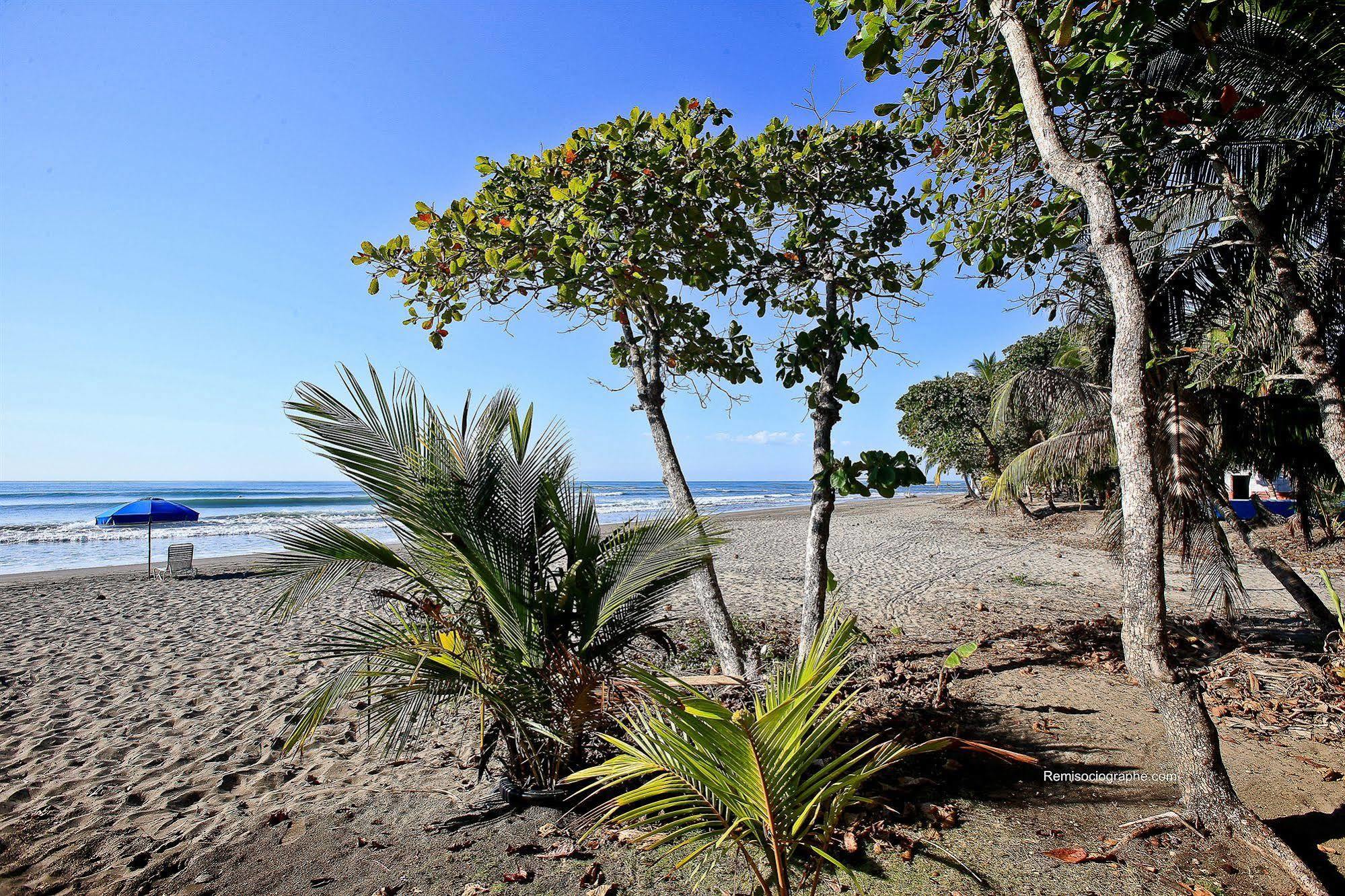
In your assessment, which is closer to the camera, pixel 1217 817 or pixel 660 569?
pixel 1217 817

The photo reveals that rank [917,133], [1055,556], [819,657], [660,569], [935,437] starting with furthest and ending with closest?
1. [935,437]
2. [1055,556]
3. [917,133]
4. [660,569]
5. [819,657]

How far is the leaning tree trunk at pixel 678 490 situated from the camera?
180 inches

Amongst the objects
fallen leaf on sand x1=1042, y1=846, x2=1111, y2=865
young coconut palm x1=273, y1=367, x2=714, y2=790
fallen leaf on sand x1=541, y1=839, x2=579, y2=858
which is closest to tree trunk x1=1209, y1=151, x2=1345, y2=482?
fallen leaf on sand x1=1042, y1=846, x2=1111, y2=865

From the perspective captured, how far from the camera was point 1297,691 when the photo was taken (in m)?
4.50

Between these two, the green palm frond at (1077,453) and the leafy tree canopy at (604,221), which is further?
the green palm frond at (1077,453)

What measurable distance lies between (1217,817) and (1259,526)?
1527 centimetres

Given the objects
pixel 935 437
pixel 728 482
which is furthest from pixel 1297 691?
pixel 728 482

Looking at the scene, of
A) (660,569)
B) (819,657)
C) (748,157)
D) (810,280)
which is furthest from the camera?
(810,280)

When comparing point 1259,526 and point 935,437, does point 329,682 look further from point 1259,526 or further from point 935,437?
point 935,437

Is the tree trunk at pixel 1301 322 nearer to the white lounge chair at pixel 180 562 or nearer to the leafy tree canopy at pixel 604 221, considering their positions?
the leafy tree canopy at pixel 604 221

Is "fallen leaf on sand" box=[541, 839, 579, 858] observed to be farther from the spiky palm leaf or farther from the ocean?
the spiky palm leaf

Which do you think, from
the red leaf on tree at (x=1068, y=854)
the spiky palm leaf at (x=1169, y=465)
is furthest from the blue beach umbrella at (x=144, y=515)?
the red leaf on tree at (x=1068, y=854)

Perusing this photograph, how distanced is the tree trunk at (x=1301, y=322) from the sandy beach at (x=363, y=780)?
183 cm

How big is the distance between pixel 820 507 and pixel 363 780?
3277mm
